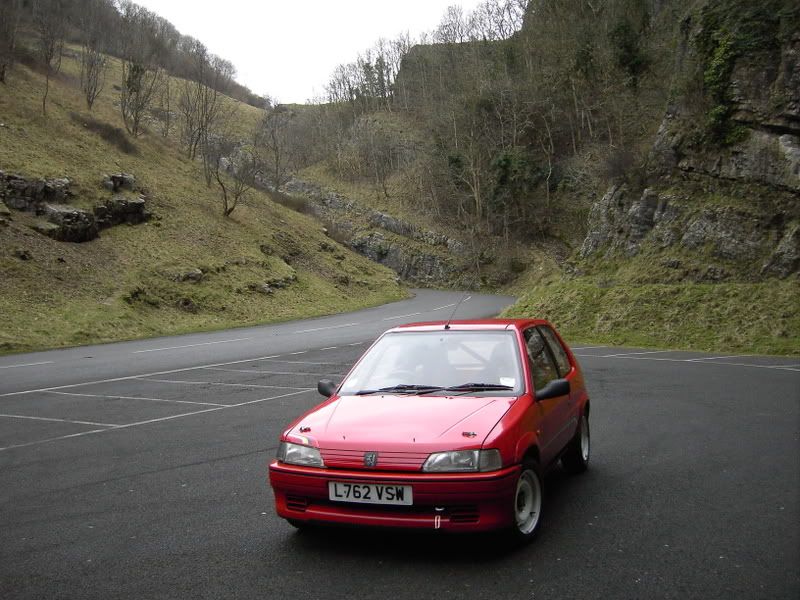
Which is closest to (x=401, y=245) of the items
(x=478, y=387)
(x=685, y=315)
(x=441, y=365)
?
(x=685, y=315)

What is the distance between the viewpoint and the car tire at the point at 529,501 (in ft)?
15.8

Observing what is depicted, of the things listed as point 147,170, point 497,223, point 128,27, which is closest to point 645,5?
point 497,223

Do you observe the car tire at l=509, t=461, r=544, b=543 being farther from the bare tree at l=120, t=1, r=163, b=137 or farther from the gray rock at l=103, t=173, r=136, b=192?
the bare tree at l=120, t=1, r=163, b=137

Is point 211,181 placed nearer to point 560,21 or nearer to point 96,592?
point 560,21

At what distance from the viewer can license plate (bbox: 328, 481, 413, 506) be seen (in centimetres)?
443

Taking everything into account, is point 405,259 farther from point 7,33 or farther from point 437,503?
point 437,503

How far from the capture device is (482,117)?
2362 inches

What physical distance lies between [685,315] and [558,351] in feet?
59.9

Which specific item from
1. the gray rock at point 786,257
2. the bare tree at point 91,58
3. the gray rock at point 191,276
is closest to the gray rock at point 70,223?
the gray rock at point 191,276

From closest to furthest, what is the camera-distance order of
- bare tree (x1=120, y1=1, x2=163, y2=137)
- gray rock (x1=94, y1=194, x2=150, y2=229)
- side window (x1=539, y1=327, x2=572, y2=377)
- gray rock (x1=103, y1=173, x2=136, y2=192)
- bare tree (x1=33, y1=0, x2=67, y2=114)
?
side window (x1=539, y1=327, x2=572, y2=377), gray rock (x1=94, y1=194, x2=150, y2=229), gray rock (x1=103, y1=173, x2=136, y2=192), bare tree (x1=33, y1=0, x2=67, y2=114), bare tree (x1=120, y1=1, x2=163, y2=137)

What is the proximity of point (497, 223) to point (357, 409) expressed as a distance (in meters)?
52.7

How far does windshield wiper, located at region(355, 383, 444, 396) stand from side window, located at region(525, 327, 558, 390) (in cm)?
86

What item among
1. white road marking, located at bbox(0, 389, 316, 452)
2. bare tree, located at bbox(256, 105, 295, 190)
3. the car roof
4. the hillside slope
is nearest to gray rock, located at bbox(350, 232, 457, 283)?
bare tree, located at bbox(256, 105, 295, 190)

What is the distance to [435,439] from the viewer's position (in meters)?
4.60
